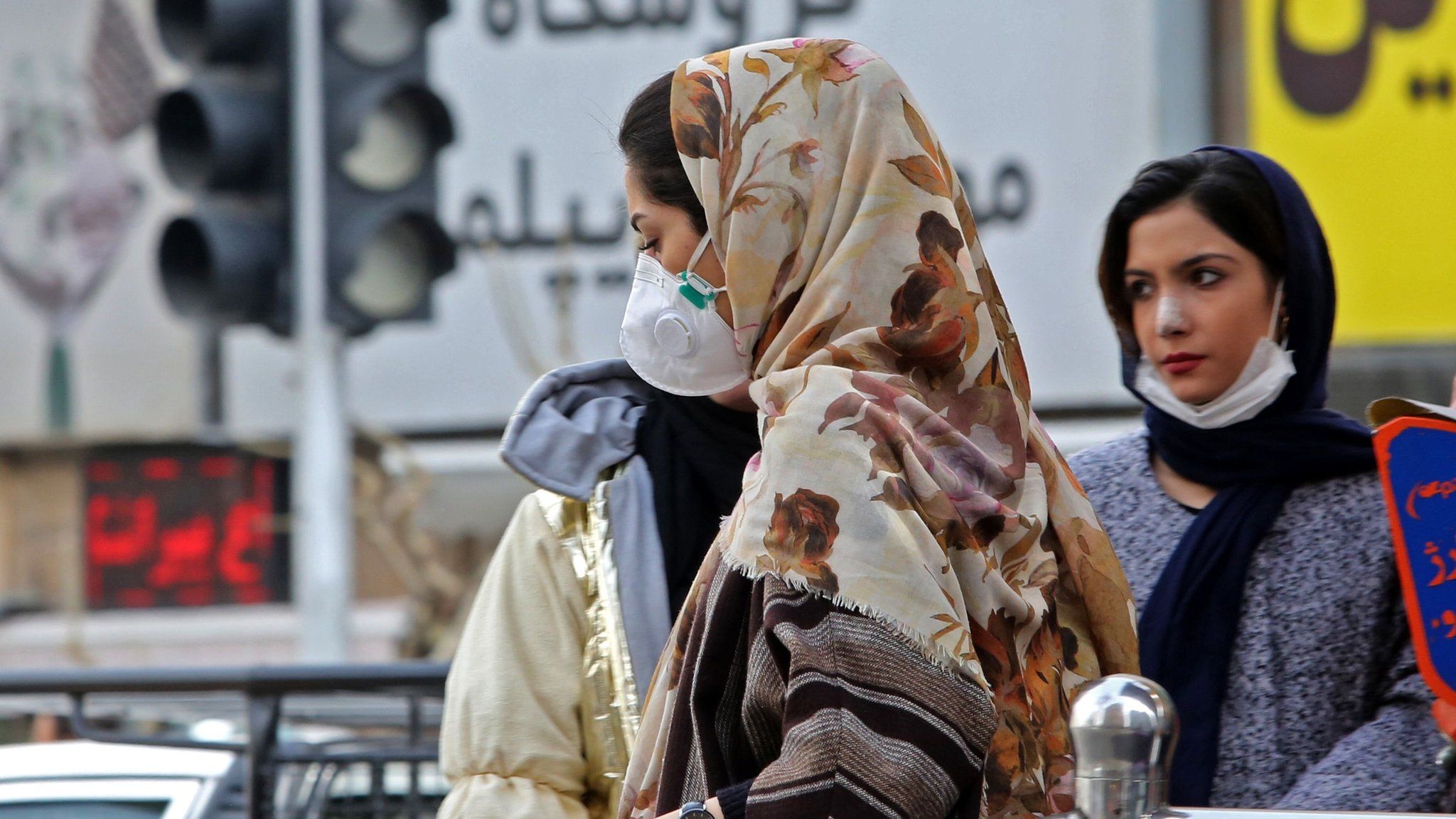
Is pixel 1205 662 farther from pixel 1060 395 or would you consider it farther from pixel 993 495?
pixel 1060 395

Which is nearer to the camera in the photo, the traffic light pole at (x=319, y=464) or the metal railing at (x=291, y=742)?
the metal railing at (x=291, y=742)

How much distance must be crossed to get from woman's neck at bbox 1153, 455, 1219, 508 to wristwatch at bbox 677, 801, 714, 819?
3.89 feet

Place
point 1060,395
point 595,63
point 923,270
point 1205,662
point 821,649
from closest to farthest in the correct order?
point 821,649 → point 923,270 → point 1205,662 → point 1060,395 → point 595,63

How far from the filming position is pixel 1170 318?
97.2 inches

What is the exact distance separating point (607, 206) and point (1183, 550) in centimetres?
632

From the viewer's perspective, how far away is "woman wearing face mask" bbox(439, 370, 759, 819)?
6.65 ft

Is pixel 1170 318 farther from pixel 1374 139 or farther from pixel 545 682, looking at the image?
pixel 1374 139

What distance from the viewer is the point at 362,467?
8414 mm

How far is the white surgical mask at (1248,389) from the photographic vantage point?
243 centimetres

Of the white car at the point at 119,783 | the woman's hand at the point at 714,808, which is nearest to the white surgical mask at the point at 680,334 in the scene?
the woman's hand at the point at 714,808

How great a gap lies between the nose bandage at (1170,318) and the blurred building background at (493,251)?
4581 millimetres

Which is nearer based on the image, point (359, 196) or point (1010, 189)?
point (359, 196)

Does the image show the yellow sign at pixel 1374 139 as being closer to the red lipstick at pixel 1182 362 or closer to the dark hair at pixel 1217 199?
the dark hair at pixel 1217 199

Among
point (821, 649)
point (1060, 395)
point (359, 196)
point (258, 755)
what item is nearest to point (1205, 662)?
point (821, 649)
